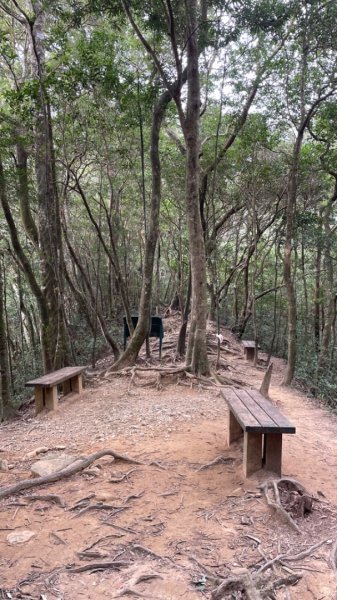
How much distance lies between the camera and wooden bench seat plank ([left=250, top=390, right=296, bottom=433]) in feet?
10.3

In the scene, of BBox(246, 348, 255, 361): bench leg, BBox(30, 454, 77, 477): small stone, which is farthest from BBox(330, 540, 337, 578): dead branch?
BBox(246, 348, 255, 361): bench leg

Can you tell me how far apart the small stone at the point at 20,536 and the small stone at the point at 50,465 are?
2.96 feet

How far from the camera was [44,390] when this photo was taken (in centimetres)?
605

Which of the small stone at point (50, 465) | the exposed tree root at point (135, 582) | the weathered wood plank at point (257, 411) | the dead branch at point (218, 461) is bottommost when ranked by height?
the small stone at point (50, 465)

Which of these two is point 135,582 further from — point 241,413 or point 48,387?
point 48,387

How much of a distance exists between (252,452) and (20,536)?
1.92 metres

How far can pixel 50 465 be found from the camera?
3.79 metres

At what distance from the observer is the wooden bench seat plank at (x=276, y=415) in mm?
3137

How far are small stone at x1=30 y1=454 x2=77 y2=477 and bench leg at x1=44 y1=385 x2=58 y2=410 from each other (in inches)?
80.1

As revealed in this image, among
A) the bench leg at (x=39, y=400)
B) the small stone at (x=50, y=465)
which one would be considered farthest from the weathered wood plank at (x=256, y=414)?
the bench leg at (x=39, y=400)

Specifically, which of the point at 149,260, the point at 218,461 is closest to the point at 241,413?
the point at 218,461

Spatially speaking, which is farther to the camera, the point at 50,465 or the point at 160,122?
the point at 160,122

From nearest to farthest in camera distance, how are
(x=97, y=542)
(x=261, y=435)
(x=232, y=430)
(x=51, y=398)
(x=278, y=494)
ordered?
(x=97, y=542) < (x=278, y=494) < (x=261, y=435) < (x=232, y=430) < (x=51, y=398)

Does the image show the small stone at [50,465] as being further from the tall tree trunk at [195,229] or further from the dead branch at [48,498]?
the tall tree trunk at [195,229]
